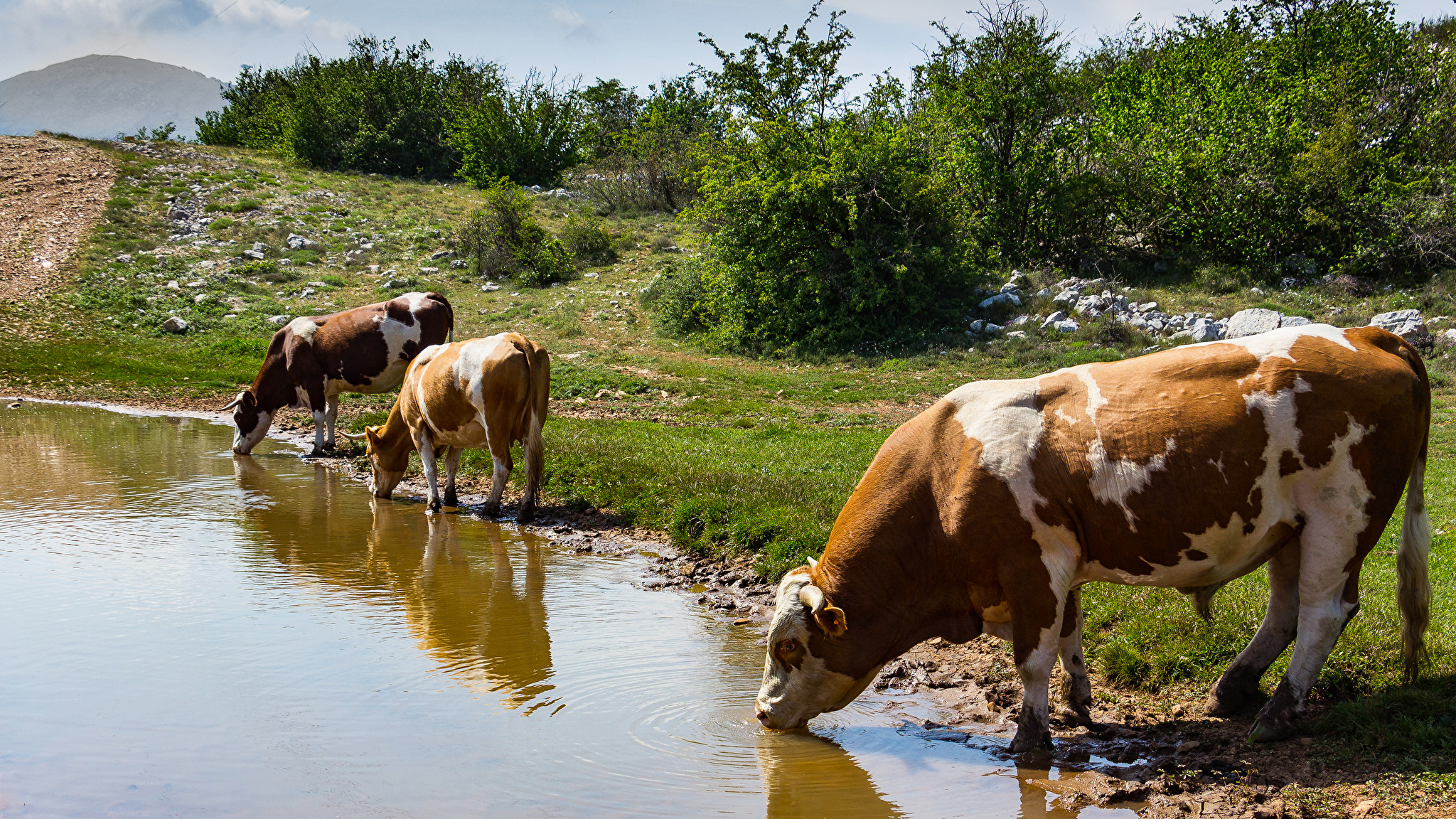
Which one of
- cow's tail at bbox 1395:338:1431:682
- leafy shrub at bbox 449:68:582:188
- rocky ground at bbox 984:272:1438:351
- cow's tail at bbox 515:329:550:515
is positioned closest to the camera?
cow's tail at bbox 1395:338:1431:682

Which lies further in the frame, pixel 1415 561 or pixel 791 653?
pixel 791 653

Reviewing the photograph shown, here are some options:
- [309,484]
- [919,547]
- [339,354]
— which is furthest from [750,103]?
[919,547]

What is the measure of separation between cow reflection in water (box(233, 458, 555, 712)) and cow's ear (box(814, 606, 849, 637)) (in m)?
2.04

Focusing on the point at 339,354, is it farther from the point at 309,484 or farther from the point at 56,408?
the point at 56,408

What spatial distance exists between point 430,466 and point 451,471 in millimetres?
444

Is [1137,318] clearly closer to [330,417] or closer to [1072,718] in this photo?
[330,417]

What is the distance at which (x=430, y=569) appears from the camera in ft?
31.8

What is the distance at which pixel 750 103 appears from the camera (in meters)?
29.0

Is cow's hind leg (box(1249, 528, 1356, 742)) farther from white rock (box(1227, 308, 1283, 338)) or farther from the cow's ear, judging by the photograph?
white rock (box(1227, 308, 1283, 338))

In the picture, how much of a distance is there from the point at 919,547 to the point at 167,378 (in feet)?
70.6

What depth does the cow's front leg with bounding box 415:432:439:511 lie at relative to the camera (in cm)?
1259

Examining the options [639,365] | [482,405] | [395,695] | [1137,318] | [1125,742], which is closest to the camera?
[1125,742]

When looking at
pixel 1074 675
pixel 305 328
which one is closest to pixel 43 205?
pixel 305 328

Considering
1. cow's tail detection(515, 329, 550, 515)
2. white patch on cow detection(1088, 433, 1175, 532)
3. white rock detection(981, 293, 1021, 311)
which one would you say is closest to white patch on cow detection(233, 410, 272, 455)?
cow's tail detection(515, 329, 550, 515)
